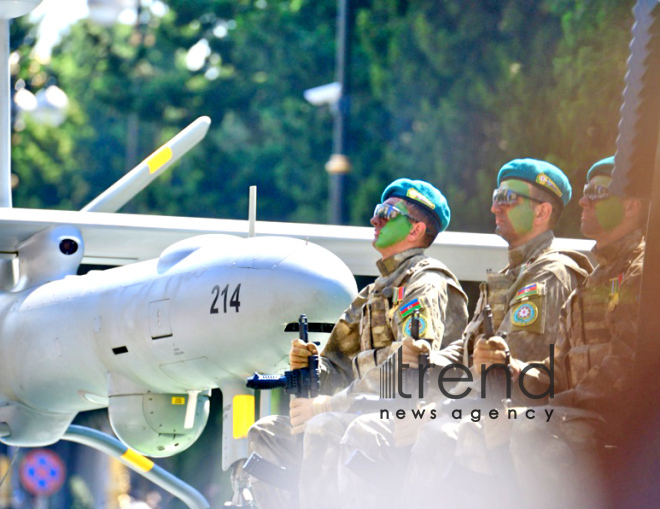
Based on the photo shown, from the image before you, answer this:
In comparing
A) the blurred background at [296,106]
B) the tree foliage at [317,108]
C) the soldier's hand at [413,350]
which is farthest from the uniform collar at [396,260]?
the tree foliage at [317,108]

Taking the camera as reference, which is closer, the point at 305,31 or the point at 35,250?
the point at 35,250

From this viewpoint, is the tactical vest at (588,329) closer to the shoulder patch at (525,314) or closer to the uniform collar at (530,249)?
the shoulder patch at (525,314)

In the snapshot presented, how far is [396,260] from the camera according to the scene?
6.31 m

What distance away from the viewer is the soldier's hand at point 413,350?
16.4 ft

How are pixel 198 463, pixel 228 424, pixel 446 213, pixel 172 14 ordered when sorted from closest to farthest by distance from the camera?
pixel 446 213
pixel 228 424
pixel 198 463
pixel 172 14

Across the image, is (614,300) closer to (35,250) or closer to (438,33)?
(35,250)

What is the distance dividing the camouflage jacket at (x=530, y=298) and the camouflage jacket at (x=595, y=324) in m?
0.36

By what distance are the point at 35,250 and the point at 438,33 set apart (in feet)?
30.0

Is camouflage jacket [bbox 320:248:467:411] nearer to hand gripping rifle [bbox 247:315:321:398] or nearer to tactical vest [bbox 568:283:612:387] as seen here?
hand gripping rifle [bbox 247:315:321:398]

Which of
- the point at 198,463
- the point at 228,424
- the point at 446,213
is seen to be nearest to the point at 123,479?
the point at 198,463

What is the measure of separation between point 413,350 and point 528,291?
0.54 m

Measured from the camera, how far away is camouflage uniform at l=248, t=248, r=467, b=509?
5.61 meters

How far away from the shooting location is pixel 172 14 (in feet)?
106

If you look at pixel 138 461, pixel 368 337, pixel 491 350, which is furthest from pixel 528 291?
pixel 138 461
